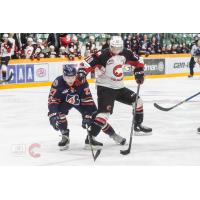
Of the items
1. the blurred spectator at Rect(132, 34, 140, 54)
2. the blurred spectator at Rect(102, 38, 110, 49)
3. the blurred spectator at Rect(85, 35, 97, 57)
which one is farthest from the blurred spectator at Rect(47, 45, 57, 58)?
the blurred spectator at Rect(102, 38, 110, 49)

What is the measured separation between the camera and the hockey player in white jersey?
4285 mm

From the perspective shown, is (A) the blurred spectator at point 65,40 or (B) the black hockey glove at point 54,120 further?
(A) the blurred spectator at point 65,40

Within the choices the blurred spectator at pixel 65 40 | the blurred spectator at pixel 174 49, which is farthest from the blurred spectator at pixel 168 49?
the blurred spectator at pixel 65 40

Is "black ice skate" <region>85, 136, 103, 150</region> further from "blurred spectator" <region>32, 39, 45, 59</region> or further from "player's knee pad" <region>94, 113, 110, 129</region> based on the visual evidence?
"blurred spectator" <region>32, 39, 45, 59</region>

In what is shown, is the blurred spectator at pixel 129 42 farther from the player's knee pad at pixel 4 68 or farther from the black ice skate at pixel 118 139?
the player's knee pad at pixel 4 68

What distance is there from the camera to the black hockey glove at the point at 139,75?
14.5ft

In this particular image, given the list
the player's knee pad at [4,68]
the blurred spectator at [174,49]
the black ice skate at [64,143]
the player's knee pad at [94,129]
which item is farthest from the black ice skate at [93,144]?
the blurred spectator at [174,49]

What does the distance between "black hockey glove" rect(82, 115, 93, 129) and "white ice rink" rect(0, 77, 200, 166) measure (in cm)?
8

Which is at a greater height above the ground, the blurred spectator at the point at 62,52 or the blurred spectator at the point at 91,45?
the blurred spectator at the point at 91,45

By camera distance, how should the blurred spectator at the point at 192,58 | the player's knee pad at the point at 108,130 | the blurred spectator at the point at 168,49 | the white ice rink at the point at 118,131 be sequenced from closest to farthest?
the white ice rink at the point at 118,131
the player's knee pad at the point at 108,130
the blurred spectator at the point at 192,58
the blurred spectator at the point at 168,49

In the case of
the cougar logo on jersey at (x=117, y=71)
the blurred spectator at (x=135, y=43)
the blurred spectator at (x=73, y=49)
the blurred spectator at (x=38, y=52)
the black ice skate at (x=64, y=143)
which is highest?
the blurred spectator at (x=135, y=43)

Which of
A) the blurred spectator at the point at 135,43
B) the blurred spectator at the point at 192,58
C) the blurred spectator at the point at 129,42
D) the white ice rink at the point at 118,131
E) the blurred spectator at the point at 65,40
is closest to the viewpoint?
the white ice rink at the point at 118,131

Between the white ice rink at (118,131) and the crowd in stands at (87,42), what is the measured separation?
0.34 metres
